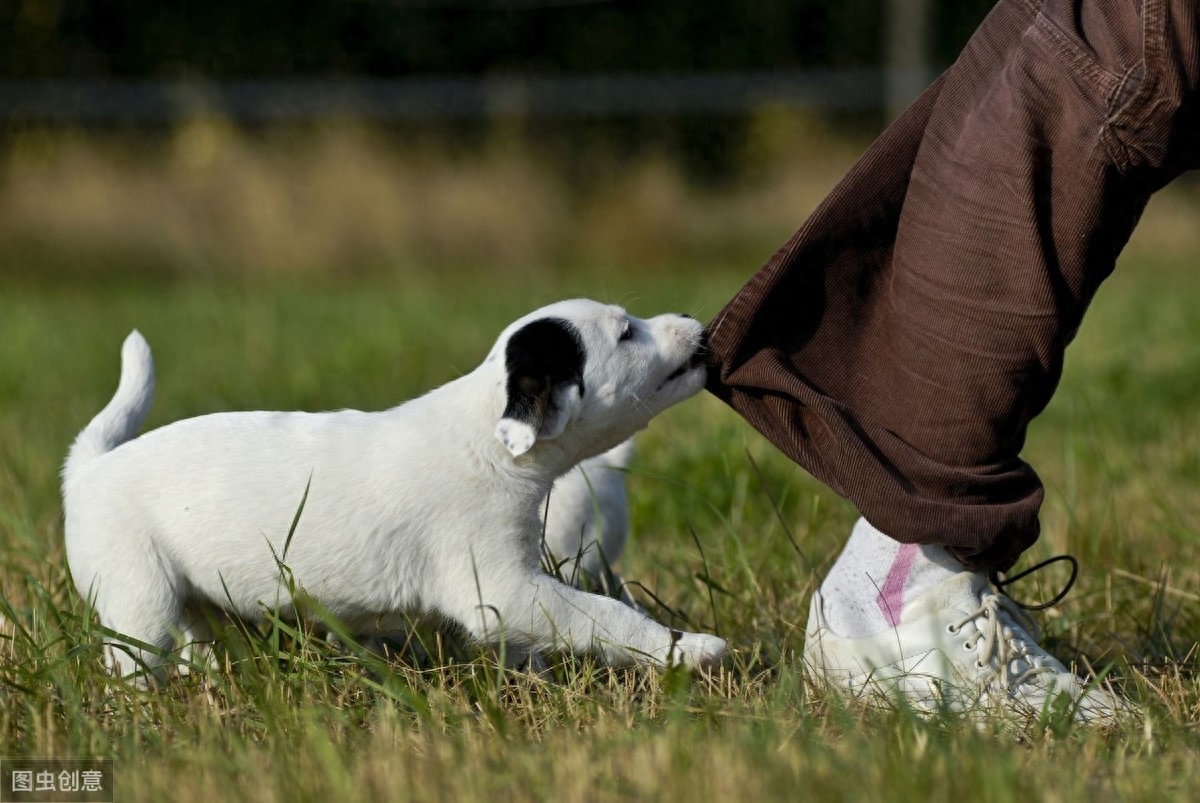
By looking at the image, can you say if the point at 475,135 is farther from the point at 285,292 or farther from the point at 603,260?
the point at 285,292

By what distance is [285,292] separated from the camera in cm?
975

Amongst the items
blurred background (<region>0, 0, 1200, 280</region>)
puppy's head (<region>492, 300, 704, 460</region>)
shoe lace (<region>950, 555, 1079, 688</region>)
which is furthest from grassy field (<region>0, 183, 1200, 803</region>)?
blurred background (<region>0, 0, 1200, 280</region>)

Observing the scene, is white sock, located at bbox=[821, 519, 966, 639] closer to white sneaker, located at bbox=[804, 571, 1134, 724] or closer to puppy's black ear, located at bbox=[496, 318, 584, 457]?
white sneaker, located at bbox=[804, 571, 1134, 724]

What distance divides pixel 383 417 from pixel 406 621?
37 centimetres

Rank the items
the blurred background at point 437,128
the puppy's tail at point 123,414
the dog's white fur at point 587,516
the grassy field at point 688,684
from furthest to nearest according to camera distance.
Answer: the blurred background at point 437,128, the dog's white fur at point 587,516, the puppy's tail at point 123,414, the grassy field at point 688,684

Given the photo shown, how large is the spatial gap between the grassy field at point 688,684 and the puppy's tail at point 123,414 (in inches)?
10.1

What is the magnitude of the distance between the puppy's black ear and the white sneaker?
0.59 meters

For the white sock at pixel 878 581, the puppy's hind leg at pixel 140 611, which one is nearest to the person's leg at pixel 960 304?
the white sock at pixel 878 581

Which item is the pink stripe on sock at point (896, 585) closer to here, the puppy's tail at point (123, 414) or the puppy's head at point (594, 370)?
the puppy's head at point (594, 370)

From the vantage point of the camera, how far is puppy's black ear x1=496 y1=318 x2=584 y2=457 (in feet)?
8.20

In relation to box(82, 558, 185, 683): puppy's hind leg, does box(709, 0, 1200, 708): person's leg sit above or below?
above

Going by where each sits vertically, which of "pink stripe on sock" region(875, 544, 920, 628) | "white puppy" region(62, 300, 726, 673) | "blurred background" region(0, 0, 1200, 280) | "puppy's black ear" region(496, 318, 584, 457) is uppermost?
"blurred background" region(0, 0, 1200, 280)

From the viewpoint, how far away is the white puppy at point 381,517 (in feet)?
8.18

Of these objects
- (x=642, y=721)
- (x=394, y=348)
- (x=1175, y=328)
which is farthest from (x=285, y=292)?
(x=642, y=721)
